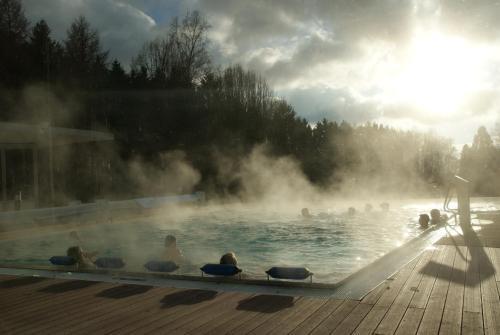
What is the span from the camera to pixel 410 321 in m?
3.18

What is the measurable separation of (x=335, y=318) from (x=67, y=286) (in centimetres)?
286

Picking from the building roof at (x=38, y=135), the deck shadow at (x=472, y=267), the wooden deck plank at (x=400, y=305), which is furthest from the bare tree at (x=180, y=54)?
the wooden deck plank at (x=400, y=305)

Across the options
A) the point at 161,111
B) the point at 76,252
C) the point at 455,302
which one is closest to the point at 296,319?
the point at 455,302

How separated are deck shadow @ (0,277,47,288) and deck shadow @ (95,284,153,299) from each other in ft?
3.45

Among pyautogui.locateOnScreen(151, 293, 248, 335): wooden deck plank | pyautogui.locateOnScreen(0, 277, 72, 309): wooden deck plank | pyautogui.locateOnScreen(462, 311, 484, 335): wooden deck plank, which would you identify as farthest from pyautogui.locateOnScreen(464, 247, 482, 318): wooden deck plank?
pyautogui.locateOnScreen(0, 277, 72, 309): wooden deck plank

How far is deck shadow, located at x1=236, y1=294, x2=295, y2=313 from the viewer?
3621mm

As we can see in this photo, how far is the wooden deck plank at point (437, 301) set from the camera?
3.05 m

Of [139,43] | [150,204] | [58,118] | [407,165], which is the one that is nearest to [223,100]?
[139,43]

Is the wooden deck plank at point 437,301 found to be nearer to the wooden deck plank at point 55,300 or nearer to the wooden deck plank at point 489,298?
the wooden deck plank at point 489,298

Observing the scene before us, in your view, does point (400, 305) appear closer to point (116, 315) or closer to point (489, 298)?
point (489, 298)

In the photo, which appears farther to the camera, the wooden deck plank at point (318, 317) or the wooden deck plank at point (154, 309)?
the wooden deck plank at point (154, 309)

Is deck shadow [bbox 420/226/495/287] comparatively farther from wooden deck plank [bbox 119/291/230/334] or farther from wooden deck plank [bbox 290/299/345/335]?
wooden deck plank [bbox 119/291/230/334]

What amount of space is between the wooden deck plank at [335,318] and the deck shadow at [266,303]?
427 mm

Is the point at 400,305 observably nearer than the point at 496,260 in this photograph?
Yes
